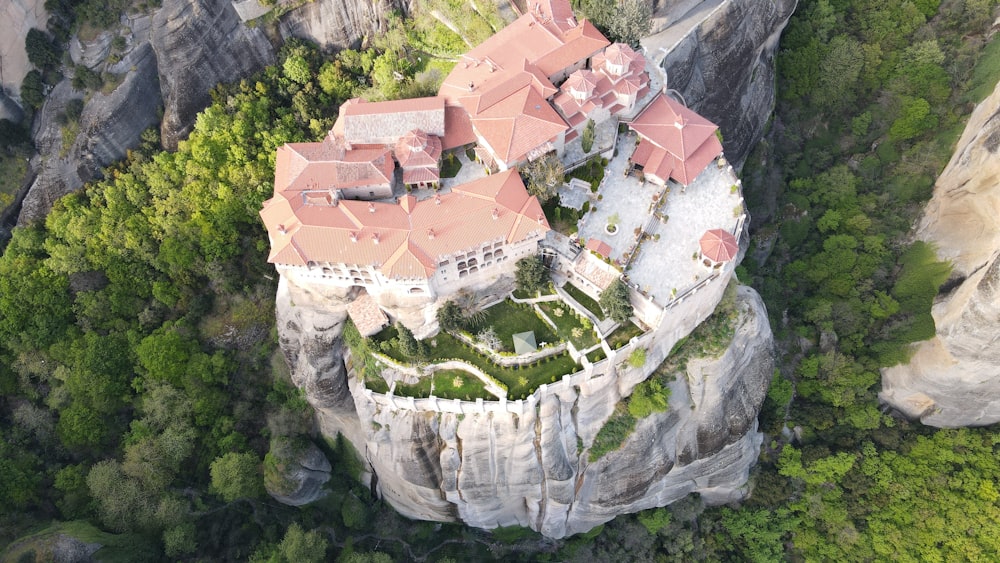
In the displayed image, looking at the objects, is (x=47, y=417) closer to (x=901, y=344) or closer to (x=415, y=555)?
(x=415, y=555)

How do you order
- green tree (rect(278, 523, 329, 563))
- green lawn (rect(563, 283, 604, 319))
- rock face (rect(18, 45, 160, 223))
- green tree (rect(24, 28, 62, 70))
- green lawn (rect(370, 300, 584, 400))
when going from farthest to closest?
rock face (rect(18, 45, 160, 223)) → green tree (rect(24, 28, 62, 70)) → green tree (rect(278, 523, 329, 563)) → green lawn (rect(563, 283, 604, 319)) → green lawn (rect(370, 300, 584, 400))

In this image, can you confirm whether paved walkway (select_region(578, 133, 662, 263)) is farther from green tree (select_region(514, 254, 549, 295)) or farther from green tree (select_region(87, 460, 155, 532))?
green tree (select_region(87, 460, 155, 532))

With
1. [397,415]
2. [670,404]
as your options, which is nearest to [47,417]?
[397,415]

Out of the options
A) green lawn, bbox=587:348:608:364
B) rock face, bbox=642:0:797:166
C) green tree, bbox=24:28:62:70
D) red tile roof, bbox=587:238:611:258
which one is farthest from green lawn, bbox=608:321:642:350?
green tree, bbox=24:28:62:70

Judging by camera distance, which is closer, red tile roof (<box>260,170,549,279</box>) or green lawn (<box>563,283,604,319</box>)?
red tile roof (<box>260,170,549,279</box>)

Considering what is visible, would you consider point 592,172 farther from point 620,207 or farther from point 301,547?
point 301,547

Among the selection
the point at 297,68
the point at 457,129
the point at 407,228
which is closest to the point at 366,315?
the point at 407,228
